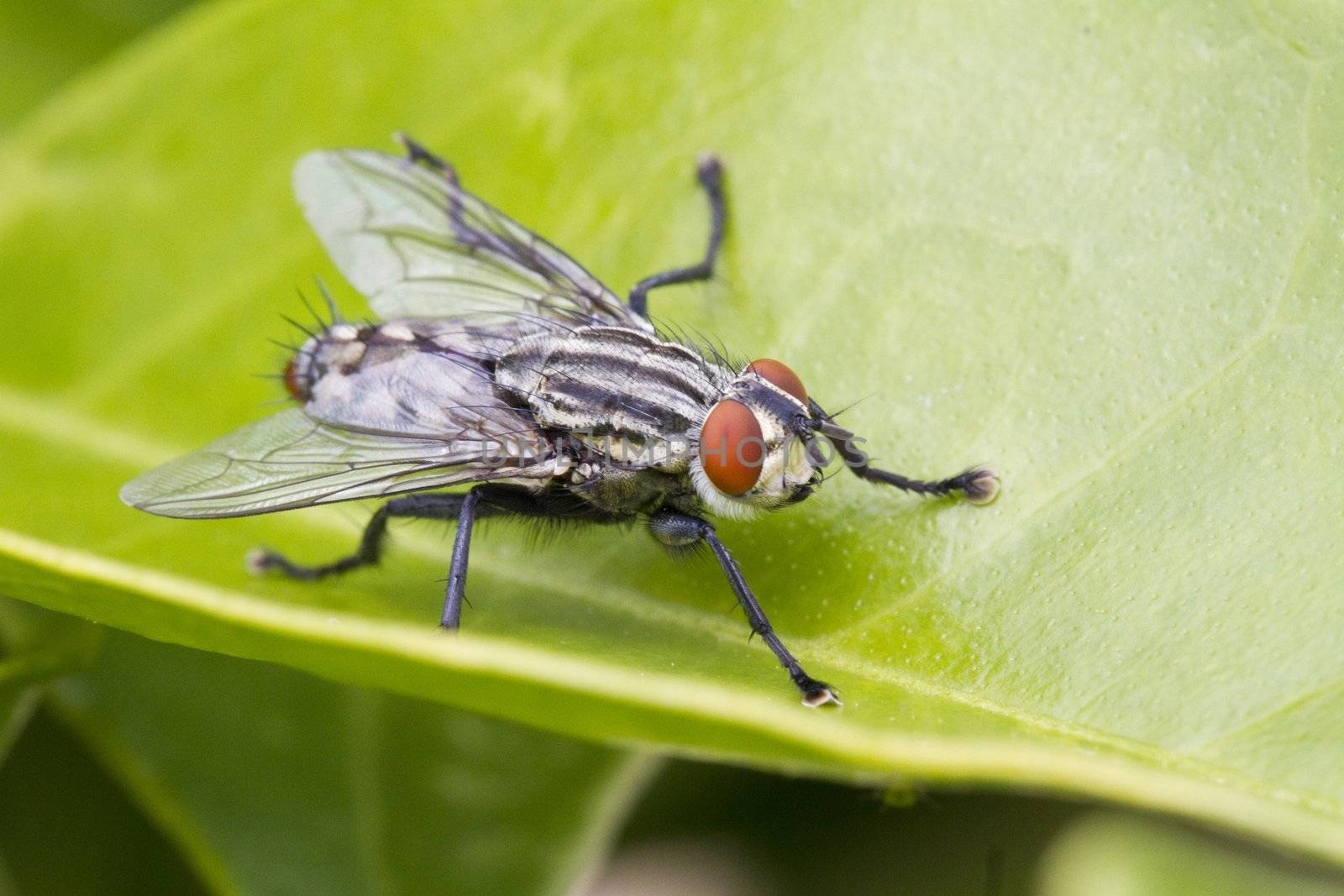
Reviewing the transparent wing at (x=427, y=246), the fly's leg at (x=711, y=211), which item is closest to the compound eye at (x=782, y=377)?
the fly's leg at (x=711, y=211)

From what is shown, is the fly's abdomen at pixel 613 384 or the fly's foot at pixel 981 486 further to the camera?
the fly's abdomen at pixel 613 384

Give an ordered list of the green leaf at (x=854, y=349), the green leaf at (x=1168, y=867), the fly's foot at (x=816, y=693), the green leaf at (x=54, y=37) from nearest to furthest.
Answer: the green leaf at (x=854, y=349) < the fly's foot at (x=816, y=693) < the green leaf at (x=1168, y=867) < the green leaf at (x=54, y=37)

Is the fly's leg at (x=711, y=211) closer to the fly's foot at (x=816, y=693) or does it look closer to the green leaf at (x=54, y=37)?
the fly's foot at (x=816, y=693)

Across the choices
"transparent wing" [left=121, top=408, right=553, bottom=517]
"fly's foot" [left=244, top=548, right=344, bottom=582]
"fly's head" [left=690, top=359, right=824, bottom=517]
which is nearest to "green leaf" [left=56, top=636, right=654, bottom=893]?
"fly's foot" [left=244, top=548, right=344, bottom=582]

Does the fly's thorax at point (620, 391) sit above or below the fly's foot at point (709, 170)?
below

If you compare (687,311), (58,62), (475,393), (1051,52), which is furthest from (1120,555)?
(58,62)

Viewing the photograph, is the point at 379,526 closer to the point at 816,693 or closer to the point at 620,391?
the point at 620,391

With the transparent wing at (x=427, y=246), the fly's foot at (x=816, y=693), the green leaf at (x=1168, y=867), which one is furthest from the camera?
the transparent wing at (x=427, y=246)

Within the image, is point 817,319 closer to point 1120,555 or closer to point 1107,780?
point 1120,555
